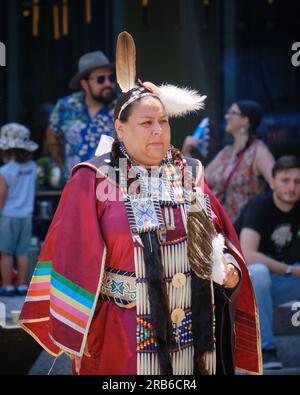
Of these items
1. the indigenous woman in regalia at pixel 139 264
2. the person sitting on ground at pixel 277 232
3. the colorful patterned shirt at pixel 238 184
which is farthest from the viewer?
the colorful patterned shirt at pixel 238 184

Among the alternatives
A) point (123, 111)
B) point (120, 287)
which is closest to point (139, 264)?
point (120, 287)

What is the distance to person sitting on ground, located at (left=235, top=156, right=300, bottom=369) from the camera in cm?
624

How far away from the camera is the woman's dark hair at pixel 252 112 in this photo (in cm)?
726

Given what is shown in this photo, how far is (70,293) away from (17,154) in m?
3.68

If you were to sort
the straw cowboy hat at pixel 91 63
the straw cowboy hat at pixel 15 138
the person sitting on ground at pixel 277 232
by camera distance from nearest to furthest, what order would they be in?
the person sitting on ground at pixel 277 232 < the straw cowboy hat at pixel 91 63 < the straw cowboy hat at pixel 15 138

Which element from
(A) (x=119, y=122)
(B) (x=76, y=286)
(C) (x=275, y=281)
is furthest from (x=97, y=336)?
(C) (x=275, y=281)

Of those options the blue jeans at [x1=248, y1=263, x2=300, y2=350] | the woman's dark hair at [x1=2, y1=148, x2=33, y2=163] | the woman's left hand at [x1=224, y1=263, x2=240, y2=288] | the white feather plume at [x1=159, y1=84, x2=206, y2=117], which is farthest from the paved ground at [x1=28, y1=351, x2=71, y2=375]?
the white feather plume at [x1=159, y1=84, x2=206, y2=117]

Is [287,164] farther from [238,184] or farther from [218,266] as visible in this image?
[218,266]

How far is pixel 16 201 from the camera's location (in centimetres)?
741

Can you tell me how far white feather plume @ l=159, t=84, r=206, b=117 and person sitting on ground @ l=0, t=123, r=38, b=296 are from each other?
134 inches

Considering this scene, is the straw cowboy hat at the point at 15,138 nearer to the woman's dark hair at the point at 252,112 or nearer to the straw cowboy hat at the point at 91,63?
the straw cowboy hat at the point at 91,63

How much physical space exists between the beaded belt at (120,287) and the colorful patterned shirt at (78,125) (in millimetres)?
3194

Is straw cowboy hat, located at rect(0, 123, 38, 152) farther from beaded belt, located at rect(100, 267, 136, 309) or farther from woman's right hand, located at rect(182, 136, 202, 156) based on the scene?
beaded belt, located at rect(100, 267, 136, 309)

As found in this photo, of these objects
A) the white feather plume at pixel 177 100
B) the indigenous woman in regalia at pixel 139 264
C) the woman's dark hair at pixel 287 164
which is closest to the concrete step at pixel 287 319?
the woman's dark hair at pixel 287 164
